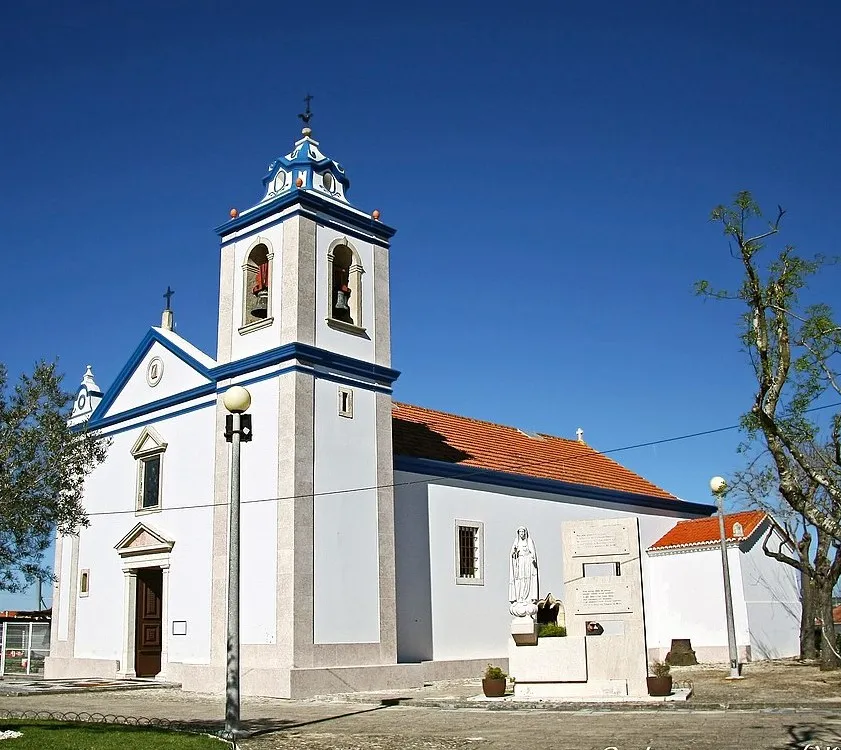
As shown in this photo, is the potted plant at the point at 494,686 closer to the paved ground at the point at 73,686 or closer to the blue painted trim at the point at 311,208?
the paved ground at the point at 73,686

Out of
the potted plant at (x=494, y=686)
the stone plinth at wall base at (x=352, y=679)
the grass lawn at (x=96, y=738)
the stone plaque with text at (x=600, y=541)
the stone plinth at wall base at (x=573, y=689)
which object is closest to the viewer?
the grass lawn at (x=96, y=738)

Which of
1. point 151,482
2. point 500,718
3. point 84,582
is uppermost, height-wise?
point 151,482

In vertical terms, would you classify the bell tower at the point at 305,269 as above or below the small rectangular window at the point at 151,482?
above

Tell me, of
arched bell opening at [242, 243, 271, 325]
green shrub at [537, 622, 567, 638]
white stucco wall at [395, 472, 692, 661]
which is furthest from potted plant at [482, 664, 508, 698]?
arched bell opening at [242, 243, 271, 325]

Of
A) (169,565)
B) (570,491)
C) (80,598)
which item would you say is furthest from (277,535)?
(570,491)

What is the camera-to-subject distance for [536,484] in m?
27.5

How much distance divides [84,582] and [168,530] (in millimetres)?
4148

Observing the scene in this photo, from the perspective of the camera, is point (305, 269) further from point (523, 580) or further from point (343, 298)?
point (523, 580)

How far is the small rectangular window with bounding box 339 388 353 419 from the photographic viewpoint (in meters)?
21.3

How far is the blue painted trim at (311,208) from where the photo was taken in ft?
70.5

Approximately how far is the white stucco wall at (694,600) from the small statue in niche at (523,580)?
9.98 metres

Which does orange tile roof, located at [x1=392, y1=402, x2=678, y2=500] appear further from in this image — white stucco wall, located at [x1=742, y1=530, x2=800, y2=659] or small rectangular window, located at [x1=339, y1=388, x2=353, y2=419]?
white stucco wall, located at [x1=742, y1=530, x2=800, y2=659]

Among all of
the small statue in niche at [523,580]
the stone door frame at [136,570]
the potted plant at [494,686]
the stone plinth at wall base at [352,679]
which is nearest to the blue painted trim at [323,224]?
the stone door frame at [136,570]

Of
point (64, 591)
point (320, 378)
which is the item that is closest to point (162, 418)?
point (320, 378)
